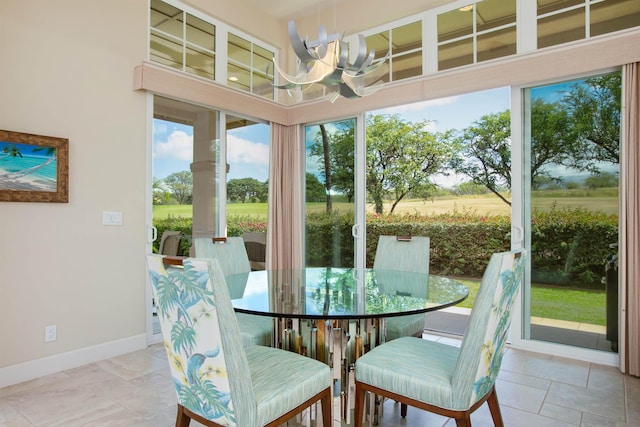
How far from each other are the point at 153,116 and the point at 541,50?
3353 mm

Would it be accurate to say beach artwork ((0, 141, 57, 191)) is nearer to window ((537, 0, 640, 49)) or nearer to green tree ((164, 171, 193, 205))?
green tree ((164, 171, 193, 205))

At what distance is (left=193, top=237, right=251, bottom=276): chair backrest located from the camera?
288cm

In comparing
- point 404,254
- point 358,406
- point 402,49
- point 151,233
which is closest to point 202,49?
point 151,233

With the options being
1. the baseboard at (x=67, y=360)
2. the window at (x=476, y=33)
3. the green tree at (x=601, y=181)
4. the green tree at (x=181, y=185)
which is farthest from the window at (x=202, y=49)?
the green tree at (x=601, y=181)

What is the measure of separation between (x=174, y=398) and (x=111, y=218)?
157cm

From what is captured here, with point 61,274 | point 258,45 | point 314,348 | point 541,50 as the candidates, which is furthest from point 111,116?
point 541,50

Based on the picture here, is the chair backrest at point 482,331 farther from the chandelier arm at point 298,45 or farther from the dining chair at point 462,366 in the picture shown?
the chandelier arm at point 298,45

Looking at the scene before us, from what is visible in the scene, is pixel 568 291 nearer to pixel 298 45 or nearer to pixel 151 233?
pixel 298 45

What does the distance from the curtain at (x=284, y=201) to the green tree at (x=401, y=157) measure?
3191mm

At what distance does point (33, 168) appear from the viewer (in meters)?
2.77

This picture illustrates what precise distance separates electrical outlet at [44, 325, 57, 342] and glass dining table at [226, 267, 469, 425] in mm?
1592

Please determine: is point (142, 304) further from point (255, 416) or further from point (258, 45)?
point (258, 45)

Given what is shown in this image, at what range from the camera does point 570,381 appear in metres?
2.67

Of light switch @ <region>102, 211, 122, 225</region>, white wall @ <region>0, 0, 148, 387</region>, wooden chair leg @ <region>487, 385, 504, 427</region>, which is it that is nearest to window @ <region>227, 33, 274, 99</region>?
white wall @ <region>0, 0, 148, 387</region>
